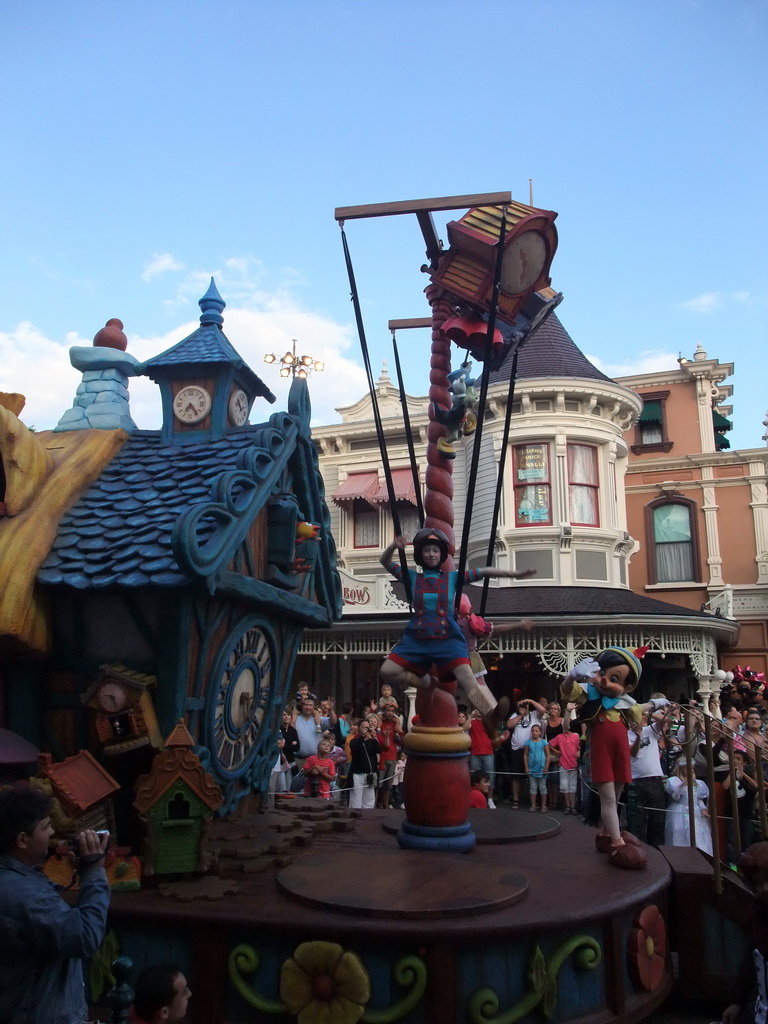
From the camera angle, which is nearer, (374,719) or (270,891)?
(270,891)

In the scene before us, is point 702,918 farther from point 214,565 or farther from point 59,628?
point 59,628

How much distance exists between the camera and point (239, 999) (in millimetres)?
3924

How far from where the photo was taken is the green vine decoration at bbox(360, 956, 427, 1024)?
3.71 metres

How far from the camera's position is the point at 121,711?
17.4 ft

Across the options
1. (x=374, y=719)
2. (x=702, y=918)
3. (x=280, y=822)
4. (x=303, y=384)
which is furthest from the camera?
(x=374, y=719)

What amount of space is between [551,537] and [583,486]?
1530mm

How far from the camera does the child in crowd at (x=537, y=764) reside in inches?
469

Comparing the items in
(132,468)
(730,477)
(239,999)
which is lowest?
(239,999)

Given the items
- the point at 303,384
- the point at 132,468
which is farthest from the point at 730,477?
the point at 132,468

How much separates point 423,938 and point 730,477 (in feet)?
65.7

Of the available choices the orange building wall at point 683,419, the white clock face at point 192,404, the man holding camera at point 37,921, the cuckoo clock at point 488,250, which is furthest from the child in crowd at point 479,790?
the orange building wall at point 683,419

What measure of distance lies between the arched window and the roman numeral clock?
16.8 meters

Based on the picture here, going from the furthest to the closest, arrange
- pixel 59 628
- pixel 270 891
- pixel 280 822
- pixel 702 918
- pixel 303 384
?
pixel 303 384 < pixel 280 822 < pixel 59 628 < pixel 702 918 < pixel 270 891

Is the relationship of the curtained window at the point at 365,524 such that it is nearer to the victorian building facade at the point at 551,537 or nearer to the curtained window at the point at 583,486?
the victorian building facade at the point at 551,537
